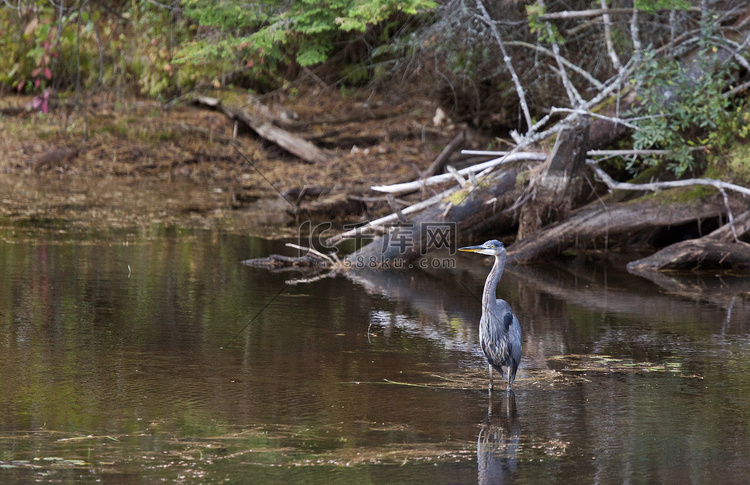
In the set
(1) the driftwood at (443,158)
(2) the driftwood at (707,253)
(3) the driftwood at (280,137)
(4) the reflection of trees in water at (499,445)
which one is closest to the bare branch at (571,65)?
(1) the driftwood at (443,158)

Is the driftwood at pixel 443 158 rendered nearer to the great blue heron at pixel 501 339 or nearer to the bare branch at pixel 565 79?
the bare branch at pixel 565 79

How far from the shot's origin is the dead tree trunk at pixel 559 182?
10.4 metres

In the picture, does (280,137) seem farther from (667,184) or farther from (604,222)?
(667,184)

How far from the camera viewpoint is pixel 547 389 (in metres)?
5.88

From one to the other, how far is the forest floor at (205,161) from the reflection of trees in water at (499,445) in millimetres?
7193

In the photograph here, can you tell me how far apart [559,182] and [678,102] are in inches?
74.7

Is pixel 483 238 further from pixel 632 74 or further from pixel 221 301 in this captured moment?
pixel 221 301

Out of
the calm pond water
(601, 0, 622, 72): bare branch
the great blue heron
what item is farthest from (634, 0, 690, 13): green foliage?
the great blue heron

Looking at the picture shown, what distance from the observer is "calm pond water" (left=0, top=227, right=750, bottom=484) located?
4.48 metres

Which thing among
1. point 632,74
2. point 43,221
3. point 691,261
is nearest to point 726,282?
point 691,261

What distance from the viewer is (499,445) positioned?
482 centimetres

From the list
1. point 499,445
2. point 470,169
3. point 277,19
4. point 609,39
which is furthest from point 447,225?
point 499,445

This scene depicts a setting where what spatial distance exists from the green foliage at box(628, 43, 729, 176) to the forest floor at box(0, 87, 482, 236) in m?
4.10

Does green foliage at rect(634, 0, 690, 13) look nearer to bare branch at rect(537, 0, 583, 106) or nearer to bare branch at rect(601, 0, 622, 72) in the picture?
bare branch at rect(601, 0, 622, 72)
